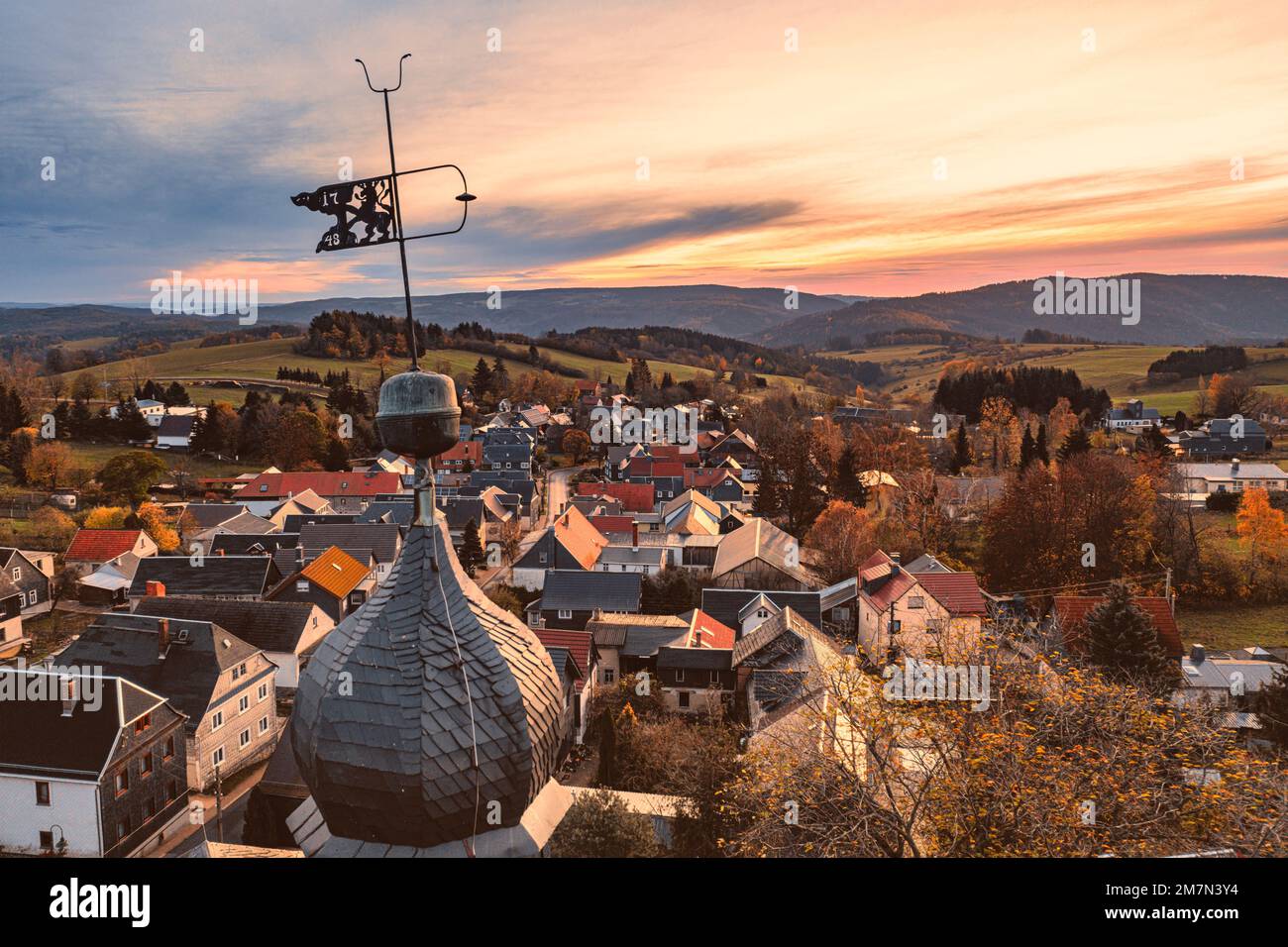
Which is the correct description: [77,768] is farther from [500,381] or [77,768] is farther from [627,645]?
[500,381]

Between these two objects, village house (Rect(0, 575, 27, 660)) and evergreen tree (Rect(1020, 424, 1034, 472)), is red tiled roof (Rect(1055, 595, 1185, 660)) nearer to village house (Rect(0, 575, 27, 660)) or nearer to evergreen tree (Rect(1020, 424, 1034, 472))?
evergreen tree (Rect(1020, 424, 1034, 472))

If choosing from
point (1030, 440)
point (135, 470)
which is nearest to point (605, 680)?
point (135, 470)

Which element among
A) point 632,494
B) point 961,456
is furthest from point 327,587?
point 961,456

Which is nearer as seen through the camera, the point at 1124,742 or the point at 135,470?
the point at 1124,742

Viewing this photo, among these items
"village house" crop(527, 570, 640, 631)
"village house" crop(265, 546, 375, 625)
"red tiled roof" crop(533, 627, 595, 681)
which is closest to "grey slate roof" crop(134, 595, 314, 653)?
"village house" crop(265, 546, 375, 625)

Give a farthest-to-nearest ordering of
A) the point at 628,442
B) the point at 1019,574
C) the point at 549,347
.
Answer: the point at 549,347, the point at 628,442, the point at 1019,574
